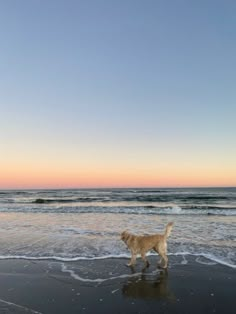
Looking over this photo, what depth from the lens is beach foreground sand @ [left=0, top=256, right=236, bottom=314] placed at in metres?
5.32

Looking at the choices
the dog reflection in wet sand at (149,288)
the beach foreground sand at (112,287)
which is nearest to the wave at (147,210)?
the beach foreground sand at (112,287)

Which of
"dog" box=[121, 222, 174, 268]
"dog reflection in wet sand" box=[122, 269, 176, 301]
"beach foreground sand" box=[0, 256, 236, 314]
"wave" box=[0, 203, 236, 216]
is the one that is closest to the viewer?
"beach foreground sand" box=[0, 256, 236, 314]

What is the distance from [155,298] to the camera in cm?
573

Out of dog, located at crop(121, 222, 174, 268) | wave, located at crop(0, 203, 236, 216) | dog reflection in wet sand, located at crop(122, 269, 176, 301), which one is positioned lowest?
dog reflection in wet sand, located at crop(122, 269, 176, 301)

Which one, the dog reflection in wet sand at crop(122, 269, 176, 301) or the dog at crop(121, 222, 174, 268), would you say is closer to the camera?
the dog reflection in wet sand at crop(122, 269, 176, 301)

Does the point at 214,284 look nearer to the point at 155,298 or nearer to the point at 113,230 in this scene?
the point at 155,298

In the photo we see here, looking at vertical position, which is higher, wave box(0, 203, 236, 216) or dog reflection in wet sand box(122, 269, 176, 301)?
wave box(0, 203, 236, 216)

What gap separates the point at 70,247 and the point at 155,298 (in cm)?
529

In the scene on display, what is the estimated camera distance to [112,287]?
635 cm

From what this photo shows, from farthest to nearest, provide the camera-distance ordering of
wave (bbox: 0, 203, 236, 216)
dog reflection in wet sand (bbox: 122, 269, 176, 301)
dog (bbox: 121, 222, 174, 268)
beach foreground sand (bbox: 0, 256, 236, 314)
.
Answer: wave (bbox: 0, 203, 236, 216), dog (bbox: 121, 222, 174, 268), dog reflection in wet sand (bbox: 122, 269, 176, 301), beach foreground sand (bbox: 0, 256, 236, 314)

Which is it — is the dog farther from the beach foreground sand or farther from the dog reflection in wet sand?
the dog reflection in wet sand

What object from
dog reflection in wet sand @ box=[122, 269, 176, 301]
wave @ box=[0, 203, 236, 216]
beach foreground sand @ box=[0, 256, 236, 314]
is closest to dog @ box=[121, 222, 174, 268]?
beach foreground sand @ box=[0, 256, 236, 314]

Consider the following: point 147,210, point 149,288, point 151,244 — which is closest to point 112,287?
point 149,288

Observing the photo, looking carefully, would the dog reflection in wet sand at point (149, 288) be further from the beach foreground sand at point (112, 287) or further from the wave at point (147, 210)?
the wave at point (147, 210)
